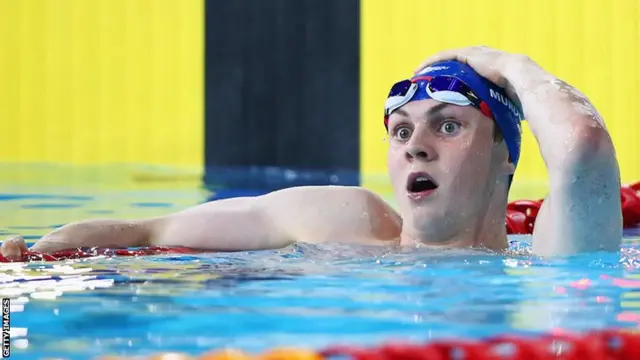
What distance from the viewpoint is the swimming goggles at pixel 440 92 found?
3.10m

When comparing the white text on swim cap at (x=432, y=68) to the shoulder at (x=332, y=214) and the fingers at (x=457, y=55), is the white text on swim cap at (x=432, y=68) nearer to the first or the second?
the fingers at (x=457, y=55)

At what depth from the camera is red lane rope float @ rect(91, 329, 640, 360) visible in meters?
1.68

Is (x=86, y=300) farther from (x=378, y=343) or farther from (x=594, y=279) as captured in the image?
(x=594, y=279)

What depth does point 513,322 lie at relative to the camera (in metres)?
2.12

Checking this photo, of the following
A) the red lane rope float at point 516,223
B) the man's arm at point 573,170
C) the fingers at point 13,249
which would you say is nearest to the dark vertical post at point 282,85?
the red lane rope float at point 516,223

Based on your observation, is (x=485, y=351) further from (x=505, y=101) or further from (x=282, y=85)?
(x=282, y=85)

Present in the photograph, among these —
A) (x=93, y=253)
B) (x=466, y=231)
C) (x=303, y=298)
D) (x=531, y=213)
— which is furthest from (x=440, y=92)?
(x=531, y=213)

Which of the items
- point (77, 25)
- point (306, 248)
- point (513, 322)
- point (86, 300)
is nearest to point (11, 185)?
point (77, 25)

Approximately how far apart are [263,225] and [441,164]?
0.64m

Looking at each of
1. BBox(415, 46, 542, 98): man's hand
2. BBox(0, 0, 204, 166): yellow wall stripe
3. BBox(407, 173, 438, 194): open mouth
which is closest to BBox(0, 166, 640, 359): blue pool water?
BBox(407, 173, 438, 194): open mouth

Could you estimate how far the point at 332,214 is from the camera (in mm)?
3340

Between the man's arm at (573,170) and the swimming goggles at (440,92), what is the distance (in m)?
0.15

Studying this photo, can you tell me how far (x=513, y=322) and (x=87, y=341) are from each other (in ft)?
2.69

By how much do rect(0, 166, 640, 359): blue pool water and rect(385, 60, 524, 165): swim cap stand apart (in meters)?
0.39
